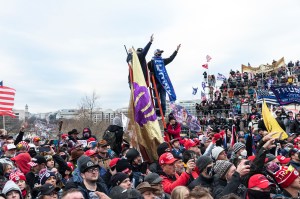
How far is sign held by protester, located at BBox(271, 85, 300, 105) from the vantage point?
55.3 feet

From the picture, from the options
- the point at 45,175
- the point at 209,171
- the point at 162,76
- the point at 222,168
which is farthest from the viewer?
the point at 162,76

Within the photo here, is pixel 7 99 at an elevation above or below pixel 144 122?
above

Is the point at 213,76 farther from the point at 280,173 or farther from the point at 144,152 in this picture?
the point at 280,173

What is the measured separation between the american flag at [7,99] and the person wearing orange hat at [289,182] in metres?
11.2

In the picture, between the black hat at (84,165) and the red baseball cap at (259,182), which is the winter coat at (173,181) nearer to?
the black hat at (84,165)

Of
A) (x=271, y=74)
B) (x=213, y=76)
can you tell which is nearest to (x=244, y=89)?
(x=271, y=74)

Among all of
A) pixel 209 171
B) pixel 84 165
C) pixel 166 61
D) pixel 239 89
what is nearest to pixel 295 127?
pixel 166 61

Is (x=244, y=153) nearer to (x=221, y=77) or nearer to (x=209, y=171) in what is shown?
(x=209, y=171)

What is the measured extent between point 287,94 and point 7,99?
37.0 feet

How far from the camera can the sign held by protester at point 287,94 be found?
55.3ft

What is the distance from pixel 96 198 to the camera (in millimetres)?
4750

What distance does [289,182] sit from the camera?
461 cm

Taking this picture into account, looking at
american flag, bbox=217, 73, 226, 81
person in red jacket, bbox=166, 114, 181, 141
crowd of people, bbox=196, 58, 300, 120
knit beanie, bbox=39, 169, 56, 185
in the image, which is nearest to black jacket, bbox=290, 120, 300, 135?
person in red jacket, bbox=166, 114, 181, 141

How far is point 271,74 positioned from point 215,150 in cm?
2550
